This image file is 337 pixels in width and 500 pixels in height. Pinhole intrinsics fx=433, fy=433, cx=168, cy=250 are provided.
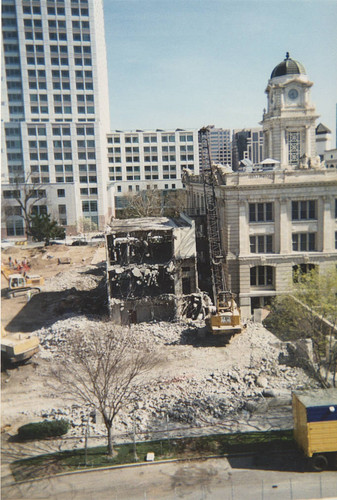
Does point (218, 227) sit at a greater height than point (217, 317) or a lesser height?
greater

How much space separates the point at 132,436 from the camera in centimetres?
2067

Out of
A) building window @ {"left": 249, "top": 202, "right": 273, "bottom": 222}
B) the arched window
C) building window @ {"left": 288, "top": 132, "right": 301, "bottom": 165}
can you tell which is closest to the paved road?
building window @ {"left": 249, "top": 202, "right": 273, "bottom": 222}

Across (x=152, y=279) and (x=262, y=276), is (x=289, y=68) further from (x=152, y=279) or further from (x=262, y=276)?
(x=152, y=279)

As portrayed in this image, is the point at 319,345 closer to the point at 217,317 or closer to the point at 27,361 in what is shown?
the point at 217,317

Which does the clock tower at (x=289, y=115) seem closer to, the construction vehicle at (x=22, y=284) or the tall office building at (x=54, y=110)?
the construction vehicle at (x=22, y=284)

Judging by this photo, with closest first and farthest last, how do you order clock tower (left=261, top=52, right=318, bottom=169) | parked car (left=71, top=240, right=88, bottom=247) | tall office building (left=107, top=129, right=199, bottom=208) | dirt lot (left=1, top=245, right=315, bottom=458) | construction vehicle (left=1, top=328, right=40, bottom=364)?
dirt lot (left=1, top=245, right=315, bottom=458)
construction vehicle (left=1, top=328, right=40, bottom=364)
clock tower (left=261, top=52, right=318, bottom=169)
parked car (left=71, top=240, right=88, bottom=247)
tall office building (left=107, top=129, right=199, bottom=208)

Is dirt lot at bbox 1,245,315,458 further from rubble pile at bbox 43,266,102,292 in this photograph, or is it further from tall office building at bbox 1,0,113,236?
tall office building at bbox 1,0,113,236

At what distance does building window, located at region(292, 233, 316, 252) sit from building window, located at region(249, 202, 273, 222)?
286cm

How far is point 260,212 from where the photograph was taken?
3753 cm

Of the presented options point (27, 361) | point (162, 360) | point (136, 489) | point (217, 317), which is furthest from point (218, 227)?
point (136, 489)

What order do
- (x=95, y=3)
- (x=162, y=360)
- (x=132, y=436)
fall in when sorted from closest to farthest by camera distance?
1. (x=132, y=436)
2. (x=162, y=360)
3. (x=95, y=3)

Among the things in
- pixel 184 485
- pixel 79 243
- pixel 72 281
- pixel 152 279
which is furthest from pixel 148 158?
pixel 184 485

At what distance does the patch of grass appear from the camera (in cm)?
1878

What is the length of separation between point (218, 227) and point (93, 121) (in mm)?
53751
